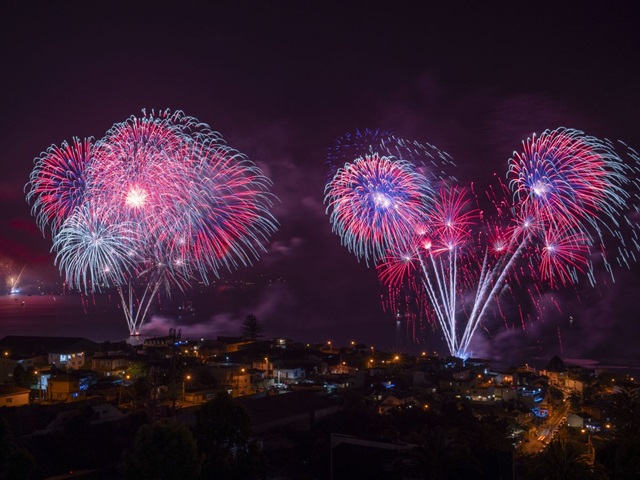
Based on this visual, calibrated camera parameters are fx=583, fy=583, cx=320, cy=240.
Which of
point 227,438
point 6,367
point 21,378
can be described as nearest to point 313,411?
point 227,438

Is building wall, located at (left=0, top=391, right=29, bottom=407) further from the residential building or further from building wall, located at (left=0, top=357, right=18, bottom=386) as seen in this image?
building wall, located at (left=0, top=357, right=18, bottom=386)

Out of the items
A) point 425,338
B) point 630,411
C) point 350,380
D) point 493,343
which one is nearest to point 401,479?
point 630,411

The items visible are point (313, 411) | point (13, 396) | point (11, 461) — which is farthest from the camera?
point (313, 411)

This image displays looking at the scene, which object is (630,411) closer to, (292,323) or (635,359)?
(635,359)

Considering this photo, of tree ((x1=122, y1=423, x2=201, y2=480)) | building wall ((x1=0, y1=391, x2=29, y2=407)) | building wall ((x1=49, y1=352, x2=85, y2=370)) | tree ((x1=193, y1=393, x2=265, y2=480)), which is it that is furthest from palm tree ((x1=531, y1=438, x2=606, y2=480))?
building wall ((x1=49, y1=352, x2=85, y2=370))

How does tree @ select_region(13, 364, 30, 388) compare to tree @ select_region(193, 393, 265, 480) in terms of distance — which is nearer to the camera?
tree @ select_region(193, 393, 265, 480)

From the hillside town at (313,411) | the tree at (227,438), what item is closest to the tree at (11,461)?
the hillside town at (313,411)

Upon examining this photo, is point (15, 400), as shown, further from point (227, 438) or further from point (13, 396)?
point (227, 438)
